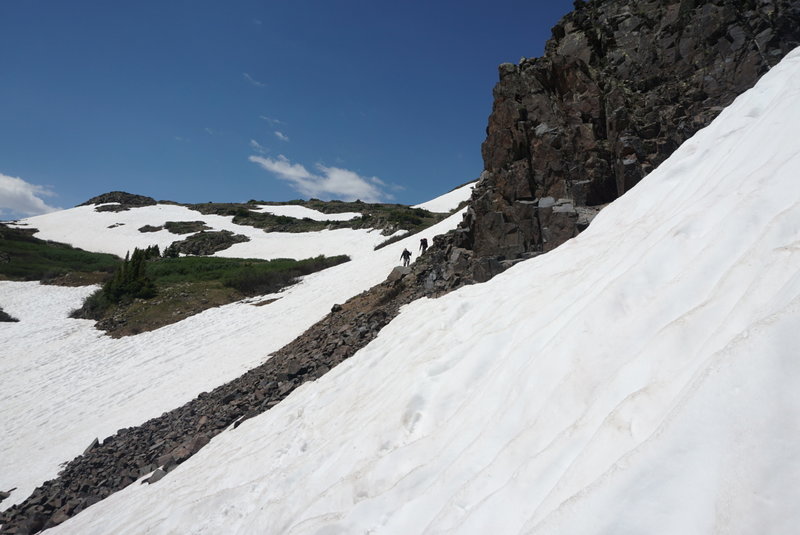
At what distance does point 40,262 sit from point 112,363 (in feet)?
105

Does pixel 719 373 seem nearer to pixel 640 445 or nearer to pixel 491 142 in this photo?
pixel 640 445

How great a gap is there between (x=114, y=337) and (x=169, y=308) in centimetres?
370

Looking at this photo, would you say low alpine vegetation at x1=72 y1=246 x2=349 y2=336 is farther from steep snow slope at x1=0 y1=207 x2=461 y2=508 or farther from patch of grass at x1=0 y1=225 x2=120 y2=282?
patch of grass at x1=0 y1=225 x2=120 y2=282

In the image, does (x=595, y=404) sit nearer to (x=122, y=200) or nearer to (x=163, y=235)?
(x=163, y=235)

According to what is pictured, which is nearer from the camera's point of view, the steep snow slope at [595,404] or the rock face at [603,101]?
the steep snow slope at [595,404]

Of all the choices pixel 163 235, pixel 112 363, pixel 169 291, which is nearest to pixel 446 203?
pixel 163 235

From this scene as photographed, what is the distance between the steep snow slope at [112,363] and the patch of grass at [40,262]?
32.2 feet

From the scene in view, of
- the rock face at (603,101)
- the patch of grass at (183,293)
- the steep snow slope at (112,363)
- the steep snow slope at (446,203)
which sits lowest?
the steep snow slope at (112,363)

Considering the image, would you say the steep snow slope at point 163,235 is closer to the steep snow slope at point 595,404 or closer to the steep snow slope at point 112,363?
the steep snow slope at point 112,363

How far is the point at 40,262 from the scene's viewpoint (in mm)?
39219

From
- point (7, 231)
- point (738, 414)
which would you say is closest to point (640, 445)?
point (738, 414)

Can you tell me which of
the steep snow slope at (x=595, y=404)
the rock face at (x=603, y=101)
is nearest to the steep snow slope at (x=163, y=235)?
the rock face at (x=603, y=101)

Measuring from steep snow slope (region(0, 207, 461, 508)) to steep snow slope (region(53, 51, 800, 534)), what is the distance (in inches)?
210

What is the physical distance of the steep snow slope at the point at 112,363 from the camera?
11.3m
